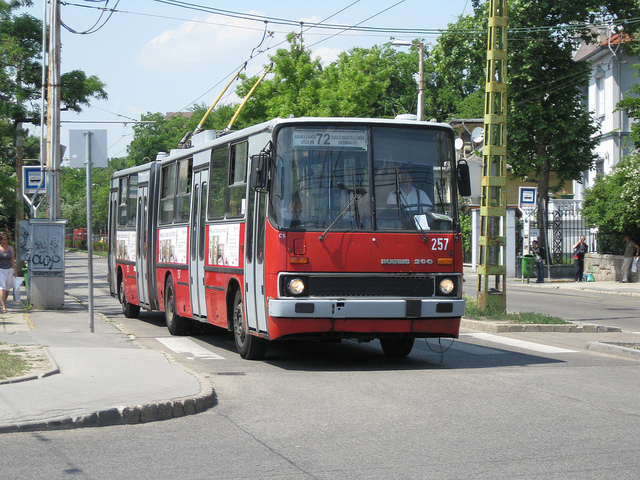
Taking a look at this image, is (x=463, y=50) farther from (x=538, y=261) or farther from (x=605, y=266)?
(x=605, y=266)

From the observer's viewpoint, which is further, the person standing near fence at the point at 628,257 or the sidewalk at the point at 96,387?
the person standing near fence at the point at 628,257

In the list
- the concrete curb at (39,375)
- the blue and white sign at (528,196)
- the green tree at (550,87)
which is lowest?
the concrete curb at (39,375)

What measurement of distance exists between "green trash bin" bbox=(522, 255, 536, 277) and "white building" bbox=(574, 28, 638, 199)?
36.4 feet

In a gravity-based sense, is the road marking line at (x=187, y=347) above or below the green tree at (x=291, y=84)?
below

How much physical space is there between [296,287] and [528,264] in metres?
26.9

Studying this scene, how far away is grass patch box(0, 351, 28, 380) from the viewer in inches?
367

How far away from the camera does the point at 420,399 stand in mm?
8945

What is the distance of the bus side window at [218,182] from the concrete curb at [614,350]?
19.4 feet

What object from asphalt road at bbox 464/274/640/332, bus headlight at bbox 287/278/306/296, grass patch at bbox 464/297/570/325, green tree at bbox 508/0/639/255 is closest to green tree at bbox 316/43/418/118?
green tree at bbox 508/0/639/255

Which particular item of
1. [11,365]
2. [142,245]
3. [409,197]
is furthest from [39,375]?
[142,245]

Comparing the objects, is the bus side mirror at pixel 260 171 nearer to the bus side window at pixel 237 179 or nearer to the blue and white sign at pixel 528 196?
the bus side window at pixel 237 179

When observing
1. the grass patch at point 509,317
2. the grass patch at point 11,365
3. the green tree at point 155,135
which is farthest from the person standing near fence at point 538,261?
the green tree at point 155,135

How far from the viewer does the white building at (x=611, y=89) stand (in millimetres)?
45812

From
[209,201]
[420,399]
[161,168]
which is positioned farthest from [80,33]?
[420,399]
